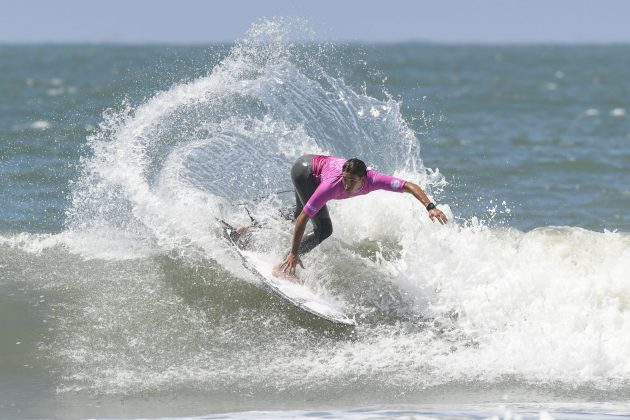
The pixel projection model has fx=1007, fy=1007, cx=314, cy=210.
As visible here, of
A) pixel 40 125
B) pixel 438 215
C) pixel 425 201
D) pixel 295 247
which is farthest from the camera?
pixel 40 125

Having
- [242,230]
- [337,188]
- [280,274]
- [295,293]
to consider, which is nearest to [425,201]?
[337,188]

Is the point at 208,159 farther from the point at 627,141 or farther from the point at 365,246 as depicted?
the point at 627,141

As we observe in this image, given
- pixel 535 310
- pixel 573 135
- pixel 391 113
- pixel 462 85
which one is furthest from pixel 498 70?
pixel 535 310

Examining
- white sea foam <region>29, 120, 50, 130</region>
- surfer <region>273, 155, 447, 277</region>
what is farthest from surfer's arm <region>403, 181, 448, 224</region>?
white sea foam <region>29, 120, 50, 130</region>

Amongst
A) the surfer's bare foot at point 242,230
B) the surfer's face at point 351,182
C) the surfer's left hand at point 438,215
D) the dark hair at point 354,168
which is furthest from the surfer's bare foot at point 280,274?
the surfer's left hand at point 438,215

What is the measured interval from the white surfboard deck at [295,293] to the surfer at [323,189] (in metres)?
0.12

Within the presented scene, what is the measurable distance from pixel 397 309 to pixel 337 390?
67.0 inches

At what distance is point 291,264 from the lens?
29.9 feet

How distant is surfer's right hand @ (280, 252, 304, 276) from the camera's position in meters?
9.03

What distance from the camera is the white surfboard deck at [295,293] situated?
8.83m

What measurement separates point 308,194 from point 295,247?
0.62m

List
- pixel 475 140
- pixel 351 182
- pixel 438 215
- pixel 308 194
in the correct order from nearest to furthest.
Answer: pixel 438 215, pixel 351 182, pixel 308 194, pixel 475 140

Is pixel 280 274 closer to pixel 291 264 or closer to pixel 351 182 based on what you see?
pixel 291 264

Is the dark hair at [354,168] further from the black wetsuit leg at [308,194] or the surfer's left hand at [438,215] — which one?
the black wetsuit leg at [308,194]
